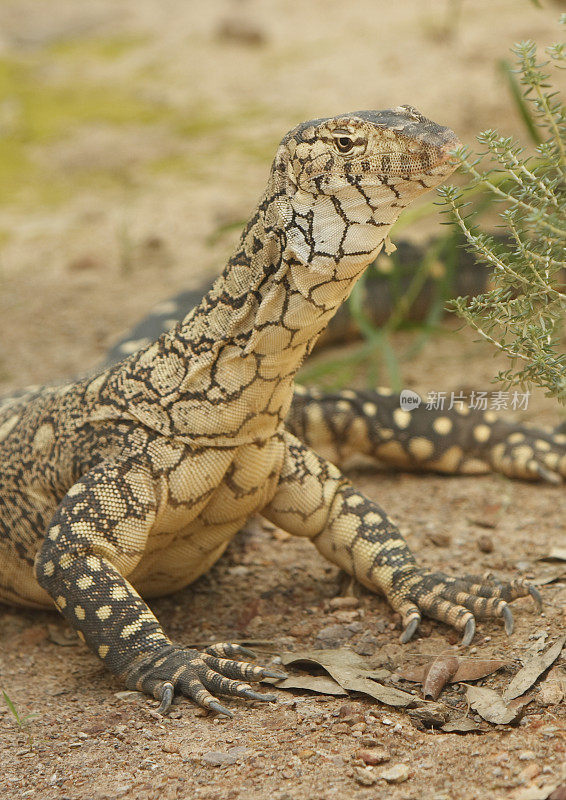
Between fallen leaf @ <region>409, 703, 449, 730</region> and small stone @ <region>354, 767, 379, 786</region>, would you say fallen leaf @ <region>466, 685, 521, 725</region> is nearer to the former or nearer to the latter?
fallen leaf @ <region>409, 703, 449, 730</region>

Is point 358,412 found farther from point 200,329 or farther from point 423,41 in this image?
point 423,41

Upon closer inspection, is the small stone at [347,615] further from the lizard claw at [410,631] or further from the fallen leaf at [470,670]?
the fallen leaf at [470,670]

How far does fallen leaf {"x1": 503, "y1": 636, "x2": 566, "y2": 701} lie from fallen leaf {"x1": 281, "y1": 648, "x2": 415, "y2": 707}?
38 centimetres

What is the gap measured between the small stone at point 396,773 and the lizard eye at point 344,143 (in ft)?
7.16

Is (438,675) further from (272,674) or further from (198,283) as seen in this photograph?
(198,283)

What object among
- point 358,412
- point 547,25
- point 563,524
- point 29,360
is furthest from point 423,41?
point 563,524

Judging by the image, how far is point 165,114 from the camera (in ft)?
49.4

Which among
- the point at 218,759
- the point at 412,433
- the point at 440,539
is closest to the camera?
the point at 218,759

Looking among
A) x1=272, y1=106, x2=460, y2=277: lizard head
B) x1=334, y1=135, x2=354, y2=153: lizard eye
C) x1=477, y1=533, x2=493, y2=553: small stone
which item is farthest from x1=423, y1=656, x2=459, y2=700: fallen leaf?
x1=334, y1=135, x2=354, y2=153: lizard eye

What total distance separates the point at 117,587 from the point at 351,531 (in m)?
1.35

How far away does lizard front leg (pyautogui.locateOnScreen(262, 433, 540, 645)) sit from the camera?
4707mm

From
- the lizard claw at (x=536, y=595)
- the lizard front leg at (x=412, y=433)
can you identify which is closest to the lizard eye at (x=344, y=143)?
the lizard claw at (x=536, y=595)

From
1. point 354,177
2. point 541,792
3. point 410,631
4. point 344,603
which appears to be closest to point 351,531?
point 344,603

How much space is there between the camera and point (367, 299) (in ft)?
28.7
